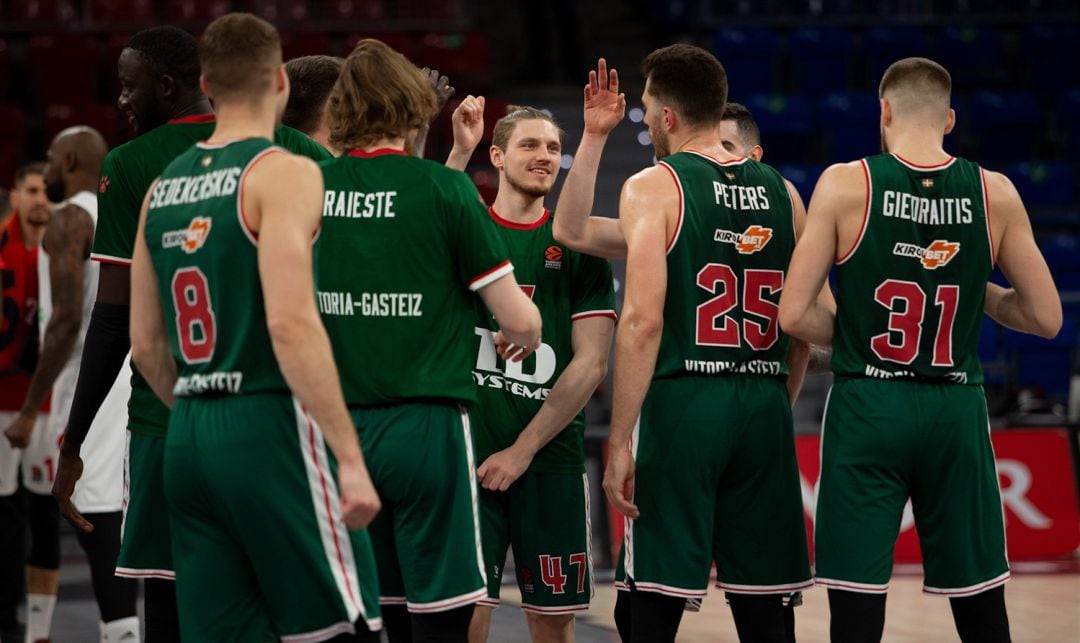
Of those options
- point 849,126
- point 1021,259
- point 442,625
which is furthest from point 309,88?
point 849,126

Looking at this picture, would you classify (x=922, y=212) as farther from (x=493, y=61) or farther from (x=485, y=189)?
(x=493, y=61)

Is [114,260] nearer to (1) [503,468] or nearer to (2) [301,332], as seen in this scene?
(2) [301,332]

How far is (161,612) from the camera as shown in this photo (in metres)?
4.59

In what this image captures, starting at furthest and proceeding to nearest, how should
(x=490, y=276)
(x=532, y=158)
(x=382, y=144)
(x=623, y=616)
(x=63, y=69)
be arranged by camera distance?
(x=63, y=69) < (x=623, y=616) < (x=532, y=158) < (x=382, y=144) < (x=490, y=276)

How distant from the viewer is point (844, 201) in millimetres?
4781

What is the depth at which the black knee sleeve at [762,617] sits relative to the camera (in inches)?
194

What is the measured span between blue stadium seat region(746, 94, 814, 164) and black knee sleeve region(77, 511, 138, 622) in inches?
397

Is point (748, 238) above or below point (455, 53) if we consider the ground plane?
below

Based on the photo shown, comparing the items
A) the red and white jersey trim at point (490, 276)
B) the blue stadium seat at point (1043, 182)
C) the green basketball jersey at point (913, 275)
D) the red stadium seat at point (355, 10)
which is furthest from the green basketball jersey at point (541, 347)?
the red stadium seat at point (355, 10)

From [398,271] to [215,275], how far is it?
2.08 ft

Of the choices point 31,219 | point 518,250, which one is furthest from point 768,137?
point 518,250

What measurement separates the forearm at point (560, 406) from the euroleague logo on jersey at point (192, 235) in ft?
5.77

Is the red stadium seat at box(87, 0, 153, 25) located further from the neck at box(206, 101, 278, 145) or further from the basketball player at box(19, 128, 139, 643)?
the neck at box(206, 101, 278, 145)

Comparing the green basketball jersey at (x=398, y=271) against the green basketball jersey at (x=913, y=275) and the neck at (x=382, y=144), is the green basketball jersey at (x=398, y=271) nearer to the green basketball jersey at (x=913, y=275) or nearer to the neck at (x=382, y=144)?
the neck at (x=382, y=144)
